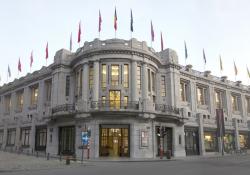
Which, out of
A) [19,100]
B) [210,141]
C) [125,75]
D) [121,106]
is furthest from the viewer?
[19,100]

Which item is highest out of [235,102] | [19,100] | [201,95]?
[201,95]

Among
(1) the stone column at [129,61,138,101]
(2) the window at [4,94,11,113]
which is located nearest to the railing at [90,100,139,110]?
(1) the stone column at [129,61,138,101]

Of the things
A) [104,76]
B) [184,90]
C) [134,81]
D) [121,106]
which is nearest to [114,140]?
[121,106]

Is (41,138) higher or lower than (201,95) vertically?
lower

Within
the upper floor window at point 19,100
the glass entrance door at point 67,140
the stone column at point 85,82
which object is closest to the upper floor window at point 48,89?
the glass entrance door at point 67,140

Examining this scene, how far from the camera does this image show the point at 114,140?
116ft

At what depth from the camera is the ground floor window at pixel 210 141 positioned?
47688 millimetres

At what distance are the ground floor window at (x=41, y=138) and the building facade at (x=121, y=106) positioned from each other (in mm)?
34

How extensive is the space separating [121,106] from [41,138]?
18826 mm

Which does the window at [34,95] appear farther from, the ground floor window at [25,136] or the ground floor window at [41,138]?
the ground floor window at [41,138]

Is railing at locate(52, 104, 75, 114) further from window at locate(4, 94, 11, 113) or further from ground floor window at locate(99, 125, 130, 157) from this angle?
window at locate(4, 94, 11, 113)

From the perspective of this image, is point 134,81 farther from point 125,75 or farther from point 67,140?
point 67,140

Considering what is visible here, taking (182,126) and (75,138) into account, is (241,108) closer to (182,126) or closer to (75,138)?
(182,126)

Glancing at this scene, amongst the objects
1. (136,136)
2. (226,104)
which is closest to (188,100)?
(226,104)
